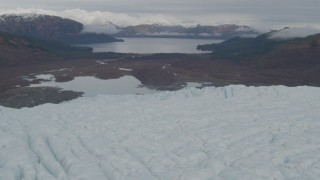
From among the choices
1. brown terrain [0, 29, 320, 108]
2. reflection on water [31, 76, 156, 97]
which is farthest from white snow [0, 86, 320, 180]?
reflection on water [31, 76, 156, 97]

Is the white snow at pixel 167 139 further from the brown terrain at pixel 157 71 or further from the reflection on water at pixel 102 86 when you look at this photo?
the reflection on water at pixel 102 86

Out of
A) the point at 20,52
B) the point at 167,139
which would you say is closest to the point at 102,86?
the point at 167,139

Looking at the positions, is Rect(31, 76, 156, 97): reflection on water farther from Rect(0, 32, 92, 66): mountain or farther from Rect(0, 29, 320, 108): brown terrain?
Rect(0, 32, 92, 66): mountain

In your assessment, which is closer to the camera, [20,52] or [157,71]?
[157,71]

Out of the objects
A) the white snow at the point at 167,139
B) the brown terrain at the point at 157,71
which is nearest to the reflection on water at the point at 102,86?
the brown terrain at the point at 157,71

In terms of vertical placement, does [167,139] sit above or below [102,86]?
above

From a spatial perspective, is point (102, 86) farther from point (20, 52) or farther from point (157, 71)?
point (20, 52)
